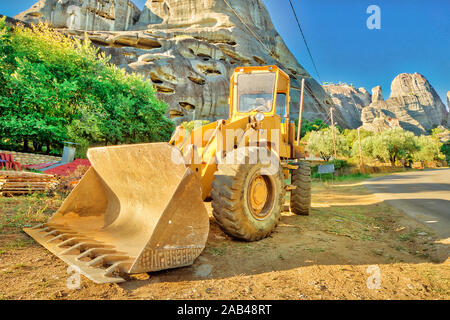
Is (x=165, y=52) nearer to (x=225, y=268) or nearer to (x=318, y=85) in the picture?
(x=318, y=85)

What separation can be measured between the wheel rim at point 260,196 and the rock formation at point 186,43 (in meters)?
36.9

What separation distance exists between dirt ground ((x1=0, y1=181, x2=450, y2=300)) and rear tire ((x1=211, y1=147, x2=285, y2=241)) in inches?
10.2

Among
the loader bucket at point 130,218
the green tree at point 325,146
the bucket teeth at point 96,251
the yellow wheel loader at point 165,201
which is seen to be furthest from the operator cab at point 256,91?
the green tree at point 325,146

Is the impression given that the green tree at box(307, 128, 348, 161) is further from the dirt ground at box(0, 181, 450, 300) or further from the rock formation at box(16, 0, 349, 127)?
the dirt ground at box(0, 181, 450, 300)

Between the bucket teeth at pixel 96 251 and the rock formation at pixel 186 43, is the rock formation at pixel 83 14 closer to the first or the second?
the rock formation at pixel 186 43

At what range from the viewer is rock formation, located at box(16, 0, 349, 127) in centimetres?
4041

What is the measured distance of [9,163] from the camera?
10.5 m

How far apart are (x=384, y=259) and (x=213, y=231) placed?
8.30 feet

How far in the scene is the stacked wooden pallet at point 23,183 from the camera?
6789mm

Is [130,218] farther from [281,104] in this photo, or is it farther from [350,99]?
[350,99]

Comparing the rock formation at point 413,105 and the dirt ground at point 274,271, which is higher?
the rock formation at point 413,105

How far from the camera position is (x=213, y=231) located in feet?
13.8

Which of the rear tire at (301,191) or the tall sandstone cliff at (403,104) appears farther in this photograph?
the tall sandstone cliff at (403,104)

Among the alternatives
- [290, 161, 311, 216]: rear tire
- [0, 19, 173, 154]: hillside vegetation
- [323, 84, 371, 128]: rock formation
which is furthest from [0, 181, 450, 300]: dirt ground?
[323, 84, 371, 128]: rock formation
